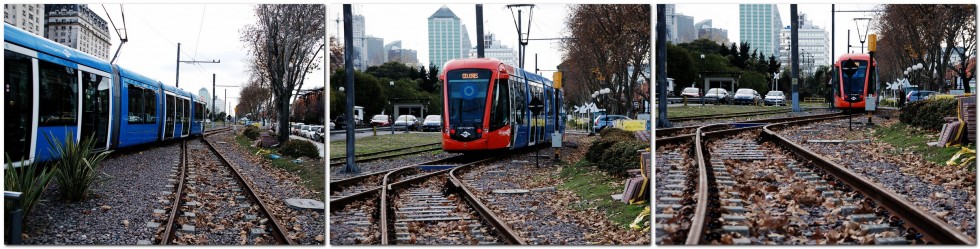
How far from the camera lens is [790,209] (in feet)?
16.0

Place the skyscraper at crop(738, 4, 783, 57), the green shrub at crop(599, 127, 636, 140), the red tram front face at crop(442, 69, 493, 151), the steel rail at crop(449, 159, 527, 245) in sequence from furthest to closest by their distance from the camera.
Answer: the red tram front face at crop(442, 69, 493, 151), the green shrub at crop(599, 127, 636, 140), the skyscraper at crop(738, 4, 783, 57), the steel rail at crop(449, 159, 527, 245)

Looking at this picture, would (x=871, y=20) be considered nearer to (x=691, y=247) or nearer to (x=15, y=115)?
(x=691, y=247)

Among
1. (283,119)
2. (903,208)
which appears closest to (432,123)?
(283,119)

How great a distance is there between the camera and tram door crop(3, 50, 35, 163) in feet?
15.6

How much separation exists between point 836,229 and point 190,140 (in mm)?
6035

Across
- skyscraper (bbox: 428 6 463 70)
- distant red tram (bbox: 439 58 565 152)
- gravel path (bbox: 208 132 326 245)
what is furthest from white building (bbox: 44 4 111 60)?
distant red tram (bbox: 439 58 565 152)

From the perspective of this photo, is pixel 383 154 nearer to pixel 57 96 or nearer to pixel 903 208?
pixel 57 96

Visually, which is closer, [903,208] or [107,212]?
[903,208]

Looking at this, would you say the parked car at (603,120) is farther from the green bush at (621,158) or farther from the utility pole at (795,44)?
the utility pole at (795,44)

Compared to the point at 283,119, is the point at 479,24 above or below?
above

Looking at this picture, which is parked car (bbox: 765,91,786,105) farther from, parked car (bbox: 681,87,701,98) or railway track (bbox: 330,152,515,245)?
railway track (bbox: 330,152,515,245)

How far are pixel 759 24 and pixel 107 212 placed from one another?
15.0 ft

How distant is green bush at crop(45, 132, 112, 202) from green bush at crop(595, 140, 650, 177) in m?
3.52

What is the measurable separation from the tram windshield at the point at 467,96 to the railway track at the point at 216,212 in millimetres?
1804
